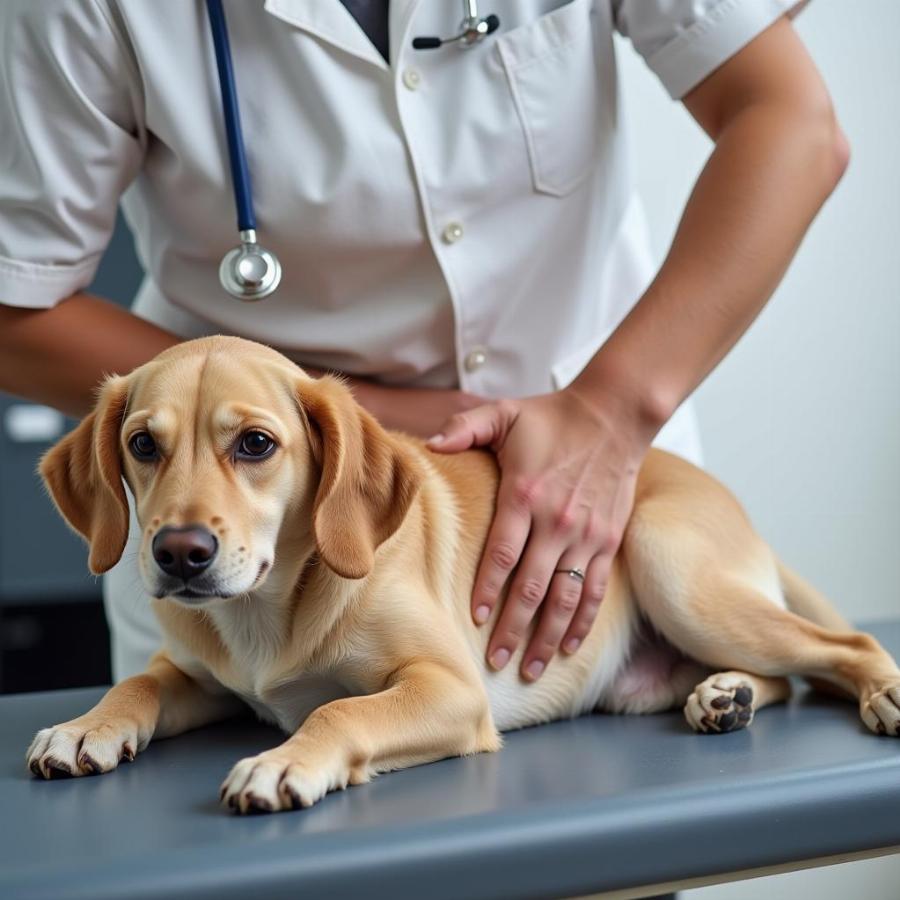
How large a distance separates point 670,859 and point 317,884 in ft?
0.72

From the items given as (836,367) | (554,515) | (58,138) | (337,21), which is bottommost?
(836,367)

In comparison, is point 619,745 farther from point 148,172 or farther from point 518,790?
point 148,172

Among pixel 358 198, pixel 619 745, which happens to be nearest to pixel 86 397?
pixel 358 198

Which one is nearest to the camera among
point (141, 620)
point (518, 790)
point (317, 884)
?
point (317, 884)

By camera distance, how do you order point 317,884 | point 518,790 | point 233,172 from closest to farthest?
point 317,884 < point 518,790 < point 233,172

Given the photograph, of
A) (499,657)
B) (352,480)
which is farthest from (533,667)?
(352,480)

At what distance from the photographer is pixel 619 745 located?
3.01 feet

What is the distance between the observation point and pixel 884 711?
36.1 inches

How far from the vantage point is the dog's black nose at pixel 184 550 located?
82 cm

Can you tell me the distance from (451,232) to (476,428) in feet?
0.73

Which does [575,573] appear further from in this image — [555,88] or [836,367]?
[836,367]

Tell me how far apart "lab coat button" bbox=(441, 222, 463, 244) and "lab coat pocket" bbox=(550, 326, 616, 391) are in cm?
22

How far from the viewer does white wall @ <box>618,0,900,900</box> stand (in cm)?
218

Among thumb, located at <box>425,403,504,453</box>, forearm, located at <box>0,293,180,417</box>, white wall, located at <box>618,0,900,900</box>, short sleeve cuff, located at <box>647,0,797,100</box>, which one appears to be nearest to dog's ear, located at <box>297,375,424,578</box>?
thumb, located at <box>425,403,504,453</box>
